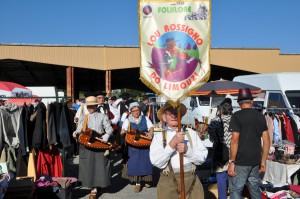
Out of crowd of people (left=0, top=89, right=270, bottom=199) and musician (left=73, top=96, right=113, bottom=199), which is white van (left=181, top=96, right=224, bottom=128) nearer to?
crowd of people (left=0, top=89, right=270, bottom=199)

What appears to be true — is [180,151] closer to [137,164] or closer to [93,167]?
[93,167]

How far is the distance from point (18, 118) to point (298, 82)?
8890 mm

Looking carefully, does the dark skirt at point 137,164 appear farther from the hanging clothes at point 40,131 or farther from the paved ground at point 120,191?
the hanging clothes at point 40,131

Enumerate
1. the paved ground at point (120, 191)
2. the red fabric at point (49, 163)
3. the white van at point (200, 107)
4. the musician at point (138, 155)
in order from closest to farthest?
1. the red fabric at point (49, 163)
2. the paved ground at point (120, 191)
3. the musician at point (138, 155)
4. the white van at point (200, 107)

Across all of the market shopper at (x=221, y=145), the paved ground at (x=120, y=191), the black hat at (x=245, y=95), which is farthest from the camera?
the paved ground at (x=120, y=191)

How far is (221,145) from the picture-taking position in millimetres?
5469

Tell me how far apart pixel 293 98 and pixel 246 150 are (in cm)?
727

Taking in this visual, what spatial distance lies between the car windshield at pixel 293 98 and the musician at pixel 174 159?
8346 millimetres

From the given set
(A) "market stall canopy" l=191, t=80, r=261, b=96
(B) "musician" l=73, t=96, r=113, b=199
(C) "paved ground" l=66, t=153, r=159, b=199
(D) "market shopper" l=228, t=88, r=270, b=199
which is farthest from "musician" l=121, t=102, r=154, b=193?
(A) "market stall canopy" l=191, t=80, r=261, b=96

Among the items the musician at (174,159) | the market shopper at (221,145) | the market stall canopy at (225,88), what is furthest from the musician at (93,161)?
the market stall canopy at (225,88)

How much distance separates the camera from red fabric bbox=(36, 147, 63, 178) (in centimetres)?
627

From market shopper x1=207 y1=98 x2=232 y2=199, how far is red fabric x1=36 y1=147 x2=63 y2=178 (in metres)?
3.04

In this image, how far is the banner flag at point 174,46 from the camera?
3.36 m

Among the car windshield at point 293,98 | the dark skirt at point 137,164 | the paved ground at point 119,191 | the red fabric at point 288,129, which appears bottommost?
the paved ground at point 119,191
